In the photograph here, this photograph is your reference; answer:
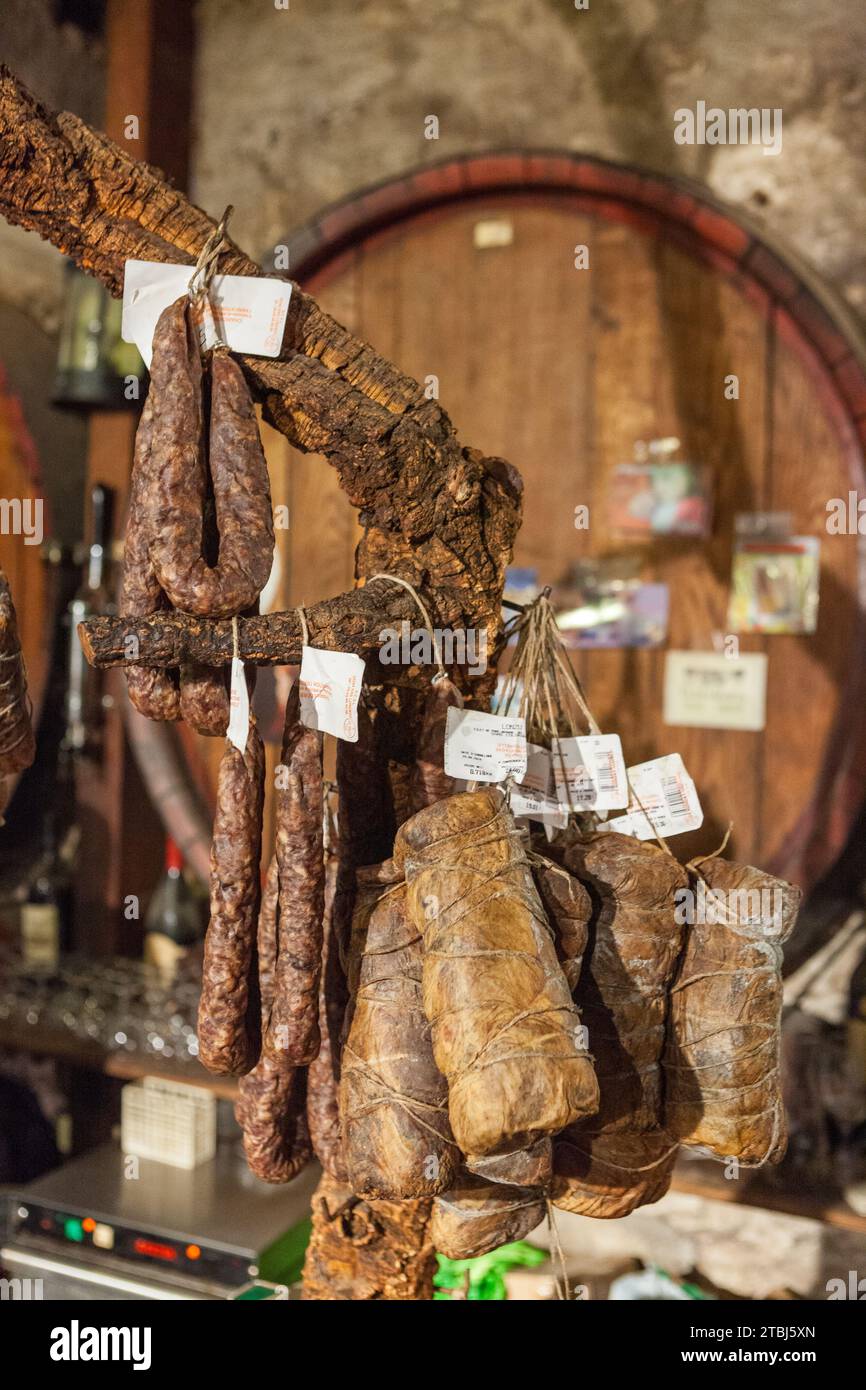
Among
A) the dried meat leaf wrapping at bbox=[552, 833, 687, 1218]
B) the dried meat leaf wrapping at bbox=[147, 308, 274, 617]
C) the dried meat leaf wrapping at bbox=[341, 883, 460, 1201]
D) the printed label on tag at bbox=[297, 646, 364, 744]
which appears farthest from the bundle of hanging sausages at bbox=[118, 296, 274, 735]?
the dried meat leaf wrapping at bbox=[552, 833, 687, 1218]

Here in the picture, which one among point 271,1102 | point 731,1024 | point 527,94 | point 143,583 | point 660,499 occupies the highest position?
point 527,94

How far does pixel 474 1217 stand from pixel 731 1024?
390 millimetres

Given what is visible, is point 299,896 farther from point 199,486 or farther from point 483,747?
point 199,486

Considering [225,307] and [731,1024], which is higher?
[225,307]

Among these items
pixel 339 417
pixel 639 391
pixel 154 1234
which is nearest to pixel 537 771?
pixel 339 417

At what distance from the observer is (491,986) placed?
1.04 metres

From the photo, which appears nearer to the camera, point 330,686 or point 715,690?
point 330,686

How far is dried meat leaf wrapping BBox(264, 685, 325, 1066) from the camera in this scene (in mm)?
1223

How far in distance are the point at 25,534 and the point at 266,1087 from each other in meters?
2.19

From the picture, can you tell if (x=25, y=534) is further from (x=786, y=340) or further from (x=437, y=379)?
(x=786, y=340)
